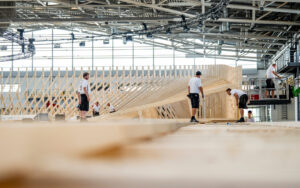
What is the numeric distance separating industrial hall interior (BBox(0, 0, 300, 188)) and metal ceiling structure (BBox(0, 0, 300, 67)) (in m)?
0.07

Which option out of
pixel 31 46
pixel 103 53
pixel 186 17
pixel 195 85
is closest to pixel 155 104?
pixel 195 85

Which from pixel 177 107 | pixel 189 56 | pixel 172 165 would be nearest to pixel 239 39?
pixel 189 56

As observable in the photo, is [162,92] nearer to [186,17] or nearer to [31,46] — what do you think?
[186,17]

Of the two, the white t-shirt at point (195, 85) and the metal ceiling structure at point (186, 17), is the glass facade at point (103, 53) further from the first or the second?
the white t-shirt at point (195, 85)

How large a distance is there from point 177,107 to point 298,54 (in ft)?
28.4

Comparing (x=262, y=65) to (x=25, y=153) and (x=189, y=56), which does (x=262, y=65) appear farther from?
(x=25, y=153)

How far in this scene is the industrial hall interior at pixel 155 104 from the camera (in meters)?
0.25

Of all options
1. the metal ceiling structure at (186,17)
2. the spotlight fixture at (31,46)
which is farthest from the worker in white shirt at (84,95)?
the spotlight fixture at (31,46)

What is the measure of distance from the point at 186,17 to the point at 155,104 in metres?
8.29

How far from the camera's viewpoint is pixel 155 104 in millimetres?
6887

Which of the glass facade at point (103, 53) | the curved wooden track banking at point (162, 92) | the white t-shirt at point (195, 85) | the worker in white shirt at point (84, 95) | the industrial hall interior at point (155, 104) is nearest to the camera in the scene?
the industrial hall interior at point (155, 104)

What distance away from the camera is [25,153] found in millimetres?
226

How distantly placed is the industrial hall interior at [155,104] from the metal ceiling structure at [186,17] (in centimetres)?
7

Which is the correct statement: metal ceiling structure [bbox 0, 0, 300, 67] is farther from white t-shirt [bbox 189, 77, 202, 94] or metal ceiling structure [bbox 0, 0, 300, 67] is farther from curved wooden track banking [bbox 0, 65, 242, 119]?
white t-shirt [bbox 189, 77, 202, 94]
